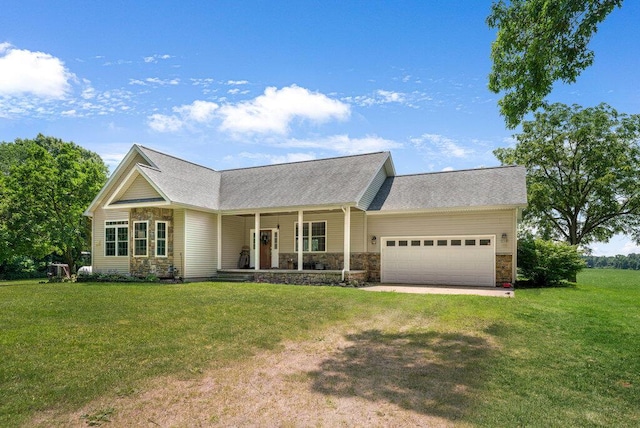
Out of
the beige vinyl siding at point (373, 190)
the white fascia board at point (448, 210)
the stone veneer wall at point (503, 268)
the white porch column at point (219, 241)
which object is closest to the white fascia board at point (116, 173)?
the white porch column at point (219, 241)

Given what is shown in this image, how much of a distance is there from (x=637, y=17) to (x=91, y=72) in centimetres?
1583

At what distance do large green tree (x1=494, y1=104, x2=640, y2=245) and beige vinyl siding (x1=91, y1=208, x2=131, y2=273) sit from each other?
2349 cm

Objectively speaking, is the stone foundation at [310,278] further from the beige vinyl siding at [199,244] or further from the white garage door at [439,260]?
the beige vinyl siding at [199,244]

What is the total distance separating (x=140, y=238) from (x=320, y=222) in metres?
7.87

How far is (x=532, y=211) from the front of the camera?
27.7 metres

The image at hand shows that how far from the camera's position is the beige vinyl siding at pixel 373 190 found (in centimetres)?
1744

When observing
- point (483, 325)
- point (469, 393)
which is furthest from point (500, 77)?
point (469, 393)

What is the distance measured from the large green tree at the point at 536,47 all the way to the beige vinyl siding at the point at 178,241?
1302cm

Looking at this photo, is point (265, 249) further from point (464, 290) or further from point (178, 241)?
point (464, 290)

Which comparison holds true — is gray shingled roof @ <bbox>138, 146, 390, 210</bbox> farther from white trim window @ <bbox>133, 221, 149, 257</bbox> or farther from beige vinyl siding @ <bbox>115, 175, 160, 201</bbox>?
white trim window @ <bbox>133, 221, 149, 257</bbox>

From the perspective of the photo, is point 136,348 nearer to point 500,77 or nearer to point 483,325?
point 483,325

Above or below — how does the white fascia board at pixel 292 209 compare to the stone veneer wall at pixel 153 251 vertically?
above

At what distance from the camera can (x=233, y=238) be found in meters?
20.3

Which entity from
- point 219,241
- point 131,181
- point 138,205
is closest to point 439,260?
point 219,241
